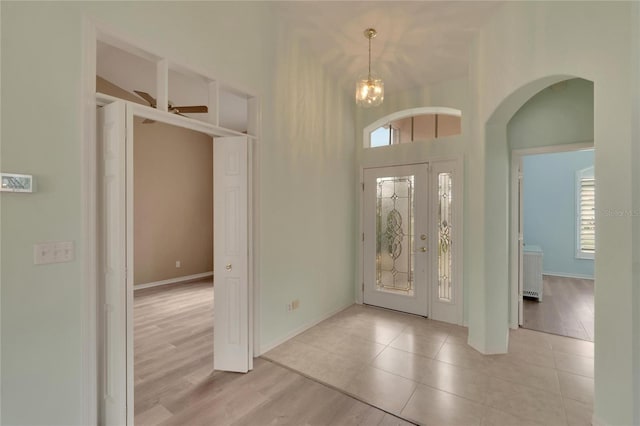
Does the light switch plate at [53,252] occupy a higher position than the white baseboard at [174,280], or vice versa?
the light switch plate at [53,252]

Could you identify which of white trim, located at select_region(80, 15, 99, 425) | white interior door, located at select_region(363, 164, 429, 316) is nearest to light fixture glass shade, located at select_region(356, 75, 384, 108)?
white interior door, located at select_region(363, 164, 429, 316)

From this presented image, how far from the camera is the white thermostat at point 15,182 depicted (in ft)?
5.08

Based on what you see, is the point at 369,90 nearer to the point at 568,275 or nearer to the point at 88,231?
the point at 88,231

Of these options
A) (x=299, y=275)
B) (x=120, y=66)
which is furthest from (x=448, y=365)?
(x=120, y=66)

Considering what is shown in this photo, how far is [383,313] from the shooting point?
446cm

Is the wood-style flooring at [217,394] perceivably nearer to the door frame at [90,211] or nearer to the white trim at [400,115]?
the door frame at [90,211]

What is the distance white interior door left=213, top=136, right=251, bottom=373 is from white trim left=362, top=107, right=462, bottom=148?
264 cm

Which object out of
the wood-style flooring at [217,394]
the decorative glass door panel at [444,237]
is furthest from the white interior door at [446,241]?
the wood-style flooring at [217,394]

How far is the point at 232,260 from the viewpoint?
112 inches

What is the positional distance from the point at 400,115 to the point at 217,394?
4340 mm

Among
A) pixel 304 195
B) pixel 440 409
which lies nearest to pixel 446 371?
pixel 440 409

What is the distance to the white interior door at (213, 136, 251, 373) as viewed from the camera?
9.26 ft

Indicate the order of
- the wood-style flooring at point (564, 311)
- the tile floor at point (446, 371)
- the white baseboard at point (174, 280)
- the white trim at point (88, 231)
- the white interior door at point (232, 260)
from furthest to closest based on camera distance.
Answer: the white baseboard at point (174, 280) → the wood-style flooring at point (564, 311) → the white interior door at point (232, 260) → the tile floor at point (446, 371) → the white trim at point (88, 231)

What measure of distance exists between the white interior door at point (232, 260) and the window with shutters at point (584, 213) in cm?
764
